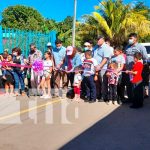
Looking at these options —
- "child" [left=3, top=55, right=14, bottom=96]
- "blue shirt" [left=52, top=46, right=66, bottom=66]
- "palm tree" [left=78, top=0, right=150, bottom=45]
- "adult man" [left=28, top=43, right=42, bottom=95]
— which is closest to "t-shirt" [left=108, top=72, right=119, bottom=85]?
"blue shirt" [left=52, top=46, right=66, bottom=66]

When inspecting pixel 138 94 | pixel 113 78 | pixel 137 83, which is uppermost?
pixel 113 78

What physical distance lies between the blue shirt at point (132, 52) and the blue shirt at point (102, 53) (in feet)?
1.78

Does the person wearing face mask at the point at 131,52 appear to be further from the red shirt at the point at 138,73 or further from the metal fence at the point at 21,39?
the metal fence at the point at 21,39

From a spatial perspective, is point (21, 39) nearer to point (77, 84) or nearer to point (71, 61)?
point (71, 61)

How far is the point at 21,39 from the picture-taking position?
18109 mm

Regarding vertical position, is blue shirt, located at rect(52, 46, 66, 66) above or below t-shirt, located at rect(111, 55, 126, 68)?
above

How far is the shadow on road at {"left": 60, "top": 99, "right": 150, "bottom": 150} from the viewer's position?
7.10 metres

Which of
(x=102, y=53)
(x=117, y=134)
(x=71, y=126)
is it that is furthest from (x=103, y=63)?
(x=117, y=134)

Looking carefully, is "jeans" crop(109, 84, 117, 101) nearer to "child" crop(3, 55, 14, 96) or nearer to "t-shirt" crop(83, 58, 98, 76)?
"t-shirt" crop(83, 58, 98, 76)

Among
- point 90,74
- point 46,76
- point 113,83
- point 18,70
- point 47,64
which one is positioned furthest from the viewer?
point 18,70

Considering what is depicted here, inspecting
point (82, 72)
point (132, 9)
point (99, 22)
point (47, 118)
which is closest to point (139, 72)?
point (82, 72)

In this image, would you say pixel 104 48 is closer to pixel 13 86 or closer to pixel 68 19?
pixel 13 86

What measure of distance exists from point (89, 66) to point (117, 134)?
469cm

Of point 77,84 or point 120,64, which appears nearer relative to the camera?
point 120,64
